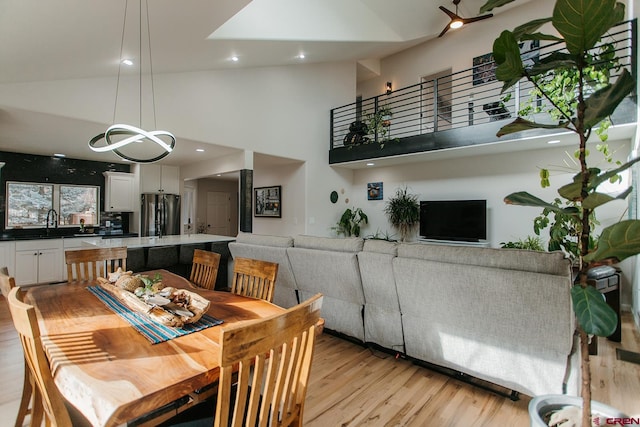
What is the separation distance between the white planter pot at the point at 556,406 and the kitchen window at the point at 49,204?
23.7 feet

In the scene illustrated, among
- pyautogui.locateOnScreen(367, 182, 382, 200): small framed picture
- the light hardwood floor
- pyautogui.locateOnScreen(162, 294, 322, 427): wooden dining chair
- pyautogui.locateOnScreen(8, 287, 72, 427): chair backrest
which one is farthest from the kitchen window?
pyautogui.locateOnScreen(162, 294, 322, 427): wooden dining chair

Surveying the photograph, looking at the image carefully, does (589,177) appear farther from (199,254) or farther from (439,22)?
(439,22)

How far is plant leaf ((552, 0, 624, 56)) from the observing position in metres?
0.99

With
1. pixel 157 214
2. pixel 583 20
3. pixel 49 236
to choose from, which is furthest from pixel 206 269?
pixel 157 214

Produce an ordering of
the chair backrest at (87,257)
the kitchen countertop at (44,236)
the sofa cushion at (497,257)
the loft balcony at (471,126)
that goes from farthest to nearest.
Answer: the kitchen countertop at (44,236), the loft balcony at (471,126), the chair backrest at (87,257), the sofa cushion at (497,257)

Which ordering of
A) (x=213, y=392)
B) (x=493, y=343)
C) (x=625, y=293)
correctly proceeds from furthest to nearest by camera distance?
1. (x=625, y=293)
2. (x=493, y=343)
3. (x=213, y=392)

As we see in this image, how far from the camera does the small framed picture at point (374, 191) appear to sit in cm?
698

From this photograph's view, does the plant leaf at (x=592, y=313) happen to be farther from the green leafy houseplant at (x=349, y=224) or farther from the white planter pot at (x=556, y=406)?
the green leafy houseplant at (x=349, y=224)

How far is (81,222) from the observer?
5.97 meters

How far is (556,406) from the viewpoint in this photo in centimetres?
132

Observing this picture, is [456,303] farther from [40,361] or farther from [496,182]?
[496,182]

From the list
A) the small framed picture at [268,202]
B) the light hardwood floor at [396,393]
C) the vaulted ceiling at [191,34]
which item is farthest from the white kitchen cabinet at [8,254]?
the small framed picture at [268,202]

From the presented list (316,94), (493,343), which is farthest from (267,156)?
(493,343)

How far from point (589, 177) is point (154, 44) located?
3.80 m
